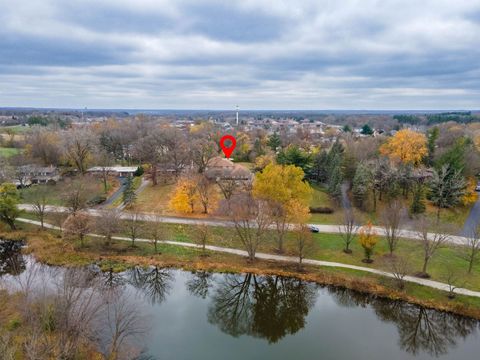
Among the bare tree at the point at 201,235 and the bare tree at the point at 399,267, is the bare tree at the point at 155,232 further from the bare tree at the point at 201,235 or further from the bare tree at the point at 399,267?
the bare tree at the point at 399,267

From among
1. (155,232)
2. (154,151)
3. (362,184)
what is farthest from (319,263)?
(154,151)

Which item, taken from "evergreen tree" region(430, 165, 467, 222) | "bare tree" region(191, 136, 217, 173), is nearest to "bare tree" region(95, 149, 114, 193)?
"bare tree" region(191, 136, 217, 173)

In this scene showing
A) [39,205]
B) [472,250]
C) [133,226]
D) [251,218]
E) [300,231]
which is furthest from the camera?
[39,205]

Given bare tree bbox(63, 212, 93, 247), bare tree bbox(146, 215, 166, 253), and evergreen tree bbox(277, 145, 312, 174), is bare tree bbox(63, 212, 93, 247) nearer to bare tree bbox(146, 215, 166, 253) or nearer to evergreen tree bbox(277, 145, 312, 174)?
bare tree bbox(146, 215, 166, 253)

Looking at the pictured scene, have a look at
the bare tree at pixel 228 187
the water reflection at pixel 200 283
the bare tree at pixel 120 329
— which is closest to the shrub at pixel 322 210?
the bare tree at pixel 228 187

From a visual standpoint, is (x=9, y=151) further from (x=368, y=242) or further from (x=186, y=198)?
(x=368, y=242)

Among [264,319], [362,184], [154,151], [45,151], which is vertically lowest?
[264,319]
